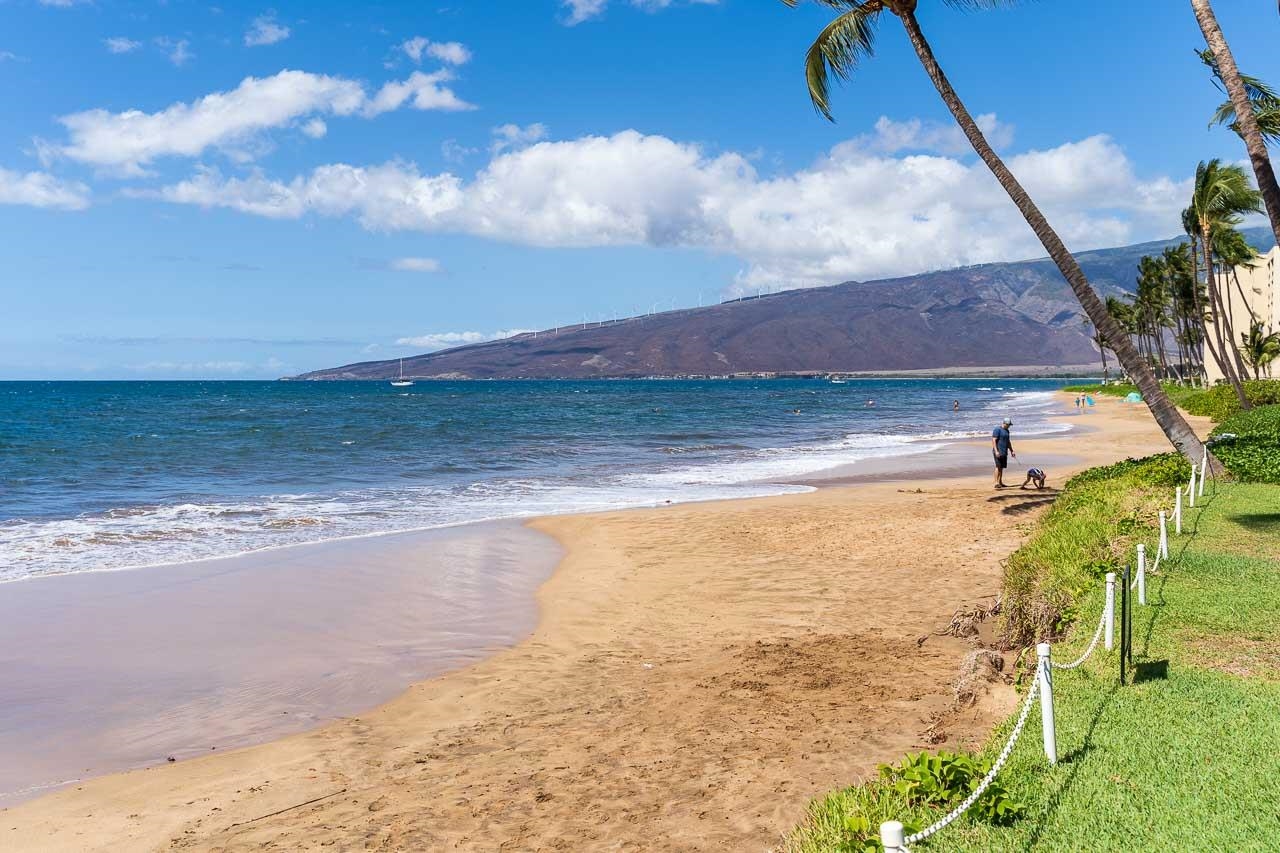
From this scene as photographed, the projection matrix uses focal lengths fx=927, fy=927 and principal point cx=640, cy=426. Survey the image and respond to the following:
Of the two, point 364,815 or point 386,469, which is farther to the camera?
point 386,469

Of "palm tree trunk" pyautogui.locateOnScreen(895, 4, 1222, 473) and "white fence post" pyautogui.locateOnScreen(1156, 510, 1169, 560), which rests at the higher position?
"palm tree trunk" pyautogui.locateOnScreen(895, 4, 1222, 473)

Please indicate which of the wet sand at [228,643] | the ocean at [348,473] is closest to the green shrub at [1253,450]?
the ocean at [348,473]

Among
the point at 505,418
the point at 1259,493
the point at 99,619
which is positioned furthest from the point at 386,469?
the point at 505,418

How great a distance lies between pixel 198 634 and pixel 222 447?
37741mm

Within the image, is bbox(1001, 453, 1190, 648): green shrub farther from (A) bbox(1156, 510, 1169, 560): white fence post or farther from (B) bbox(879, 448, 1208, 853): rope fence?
(B) bbox(879, 448, 1208, 853): rope fence

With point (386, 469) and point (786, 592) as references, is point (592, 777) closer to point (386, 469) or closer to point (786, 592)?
point (786, 592)

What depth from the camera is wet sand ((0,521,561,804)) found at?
348 inches

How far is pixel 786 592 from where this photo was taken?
1388 cm

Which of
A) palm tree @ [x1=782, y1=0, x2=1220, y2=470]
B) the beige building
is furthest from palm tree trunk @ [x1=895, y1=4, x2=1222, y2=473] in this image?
the beige building

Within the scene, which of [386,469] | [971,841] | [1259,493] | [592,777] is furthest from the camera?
[386,469]

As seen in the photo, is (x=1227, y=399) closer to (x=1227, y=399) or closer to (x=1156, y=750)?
(x=1227, y=399)

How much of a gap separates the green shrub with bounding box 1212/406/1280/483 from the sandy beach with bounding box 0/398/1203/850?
717 cm

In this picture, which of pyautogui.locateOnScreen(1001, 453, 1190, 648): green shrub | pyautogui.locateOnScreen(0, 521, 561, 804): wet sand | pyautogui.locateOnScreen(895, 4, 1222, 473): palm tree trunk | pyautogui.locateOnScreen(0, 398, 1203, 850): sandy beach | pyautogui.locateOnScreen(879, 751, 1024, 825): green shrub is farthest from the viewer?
pyautogui.locateOnScreen(895, 4, 1222, 473): palm tree trunk

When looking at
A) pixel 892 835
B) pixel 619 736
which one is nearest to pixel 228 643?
pixel 619 736
